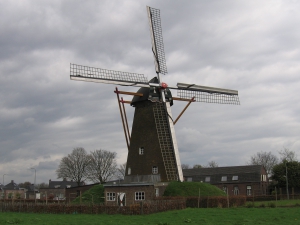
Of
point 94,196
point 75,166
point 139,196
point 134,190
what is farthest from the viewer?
point 75,166

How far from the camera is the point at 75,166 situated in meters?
78.8

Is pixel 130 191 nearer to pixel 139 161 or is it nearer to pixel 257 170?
pixel 139 161

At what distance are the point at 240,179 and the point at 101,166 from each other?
2745 centimetres

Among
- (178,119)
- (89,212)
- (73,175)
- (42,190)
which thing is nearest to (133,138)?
(178,119)

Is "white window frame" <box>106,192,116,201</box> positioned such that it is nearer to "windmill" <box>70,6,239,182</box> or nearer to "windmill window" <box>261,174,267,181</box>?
"windmill" <box>70,6,239,182</box>

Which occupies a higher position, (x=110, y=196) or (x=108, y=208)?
(x=110, y=196)

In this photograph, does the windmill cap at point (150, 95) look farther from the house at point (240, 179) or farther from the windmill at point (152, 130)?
the house at point (240, 179)

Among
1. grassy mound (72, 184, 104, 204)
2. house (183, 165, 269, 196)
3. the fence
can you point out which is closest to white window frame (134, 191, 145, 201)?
grassy mound (72, 184, 104, 204)

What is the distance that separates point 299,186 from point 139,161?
121 ft

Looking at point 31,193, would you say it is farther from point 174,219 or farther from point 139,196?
point 174,219

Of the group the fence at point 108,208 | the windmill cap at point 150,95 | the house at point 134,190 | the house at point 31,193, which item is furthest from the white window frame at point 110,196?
the house at point 31,193

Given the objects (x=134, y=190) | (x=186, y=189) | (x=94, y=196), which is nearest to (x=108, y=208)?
(x=134, y=190)

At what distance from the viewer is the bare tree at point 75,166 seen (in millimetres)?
77625

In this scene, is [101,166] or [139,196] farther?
[101,166]
